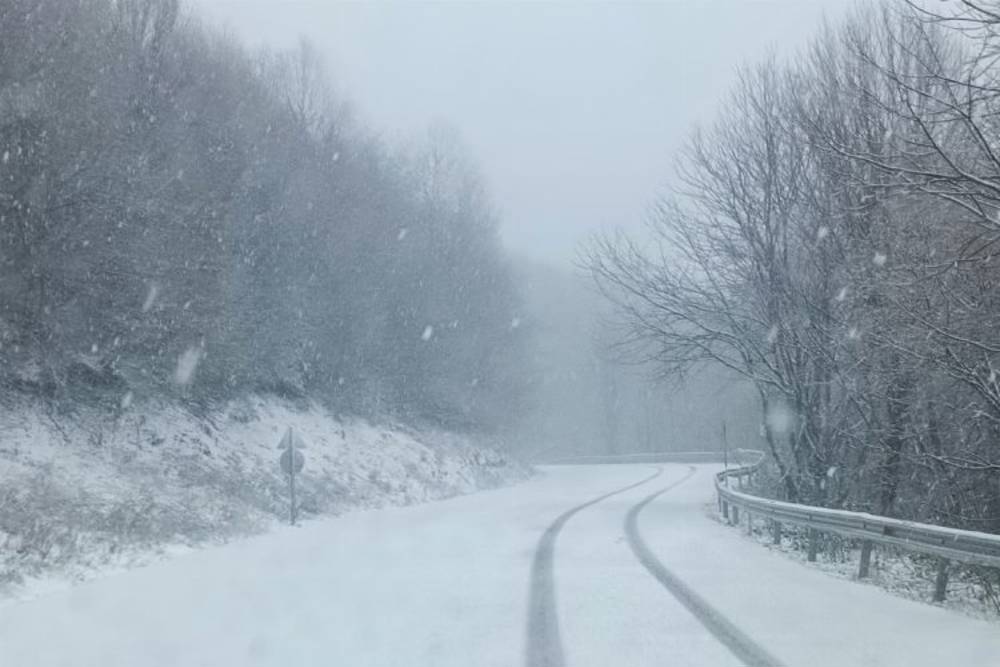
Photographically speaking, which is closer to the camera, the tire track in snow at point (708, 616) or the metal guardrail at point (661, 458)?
the tire track in snow at point (708, 616)

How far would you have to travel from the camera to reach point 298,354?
107ft

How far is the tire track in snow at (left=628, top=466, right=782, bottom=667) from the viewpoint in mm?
7543

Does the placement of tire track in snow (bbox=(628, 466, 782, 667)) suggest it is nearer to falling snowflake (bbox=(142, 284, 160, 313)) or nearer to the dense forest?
the dense forest

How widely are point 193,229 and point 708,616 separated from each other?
1782 cm

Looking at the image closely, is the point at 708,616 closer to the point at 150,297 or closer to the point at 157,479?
the point at 157,479

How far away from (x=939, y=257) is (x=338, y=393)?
24665 mm

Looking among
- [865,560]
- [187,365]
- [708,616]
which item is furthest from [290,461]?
[708,616]

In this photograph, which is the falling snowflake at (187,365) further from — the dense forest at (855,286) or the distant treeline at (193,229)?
the dense forest at (855,286)

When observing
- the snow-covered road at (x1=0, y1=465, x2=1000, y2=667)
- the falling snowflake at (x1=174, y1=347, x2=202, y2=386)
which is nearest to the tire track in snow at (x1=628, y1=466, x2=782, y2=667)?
the snow-covered road at (x1=0, y1=465, x2=1000, y2=667)

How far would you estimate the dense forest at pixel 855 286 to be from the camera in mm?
12156

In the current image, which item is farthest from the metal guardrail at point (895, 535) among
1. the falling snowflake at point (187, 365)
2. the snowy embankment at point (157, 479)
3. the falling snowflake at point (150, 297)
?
the falling snowflake at point (187, 365)

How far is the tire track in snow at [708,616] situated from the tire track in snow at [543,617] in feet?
4.55

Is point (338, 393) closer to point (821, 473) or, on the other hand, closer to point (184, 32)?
point (184, 32)

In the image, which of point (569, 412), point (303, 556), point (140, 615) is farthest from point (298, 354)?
point (569, 412)
